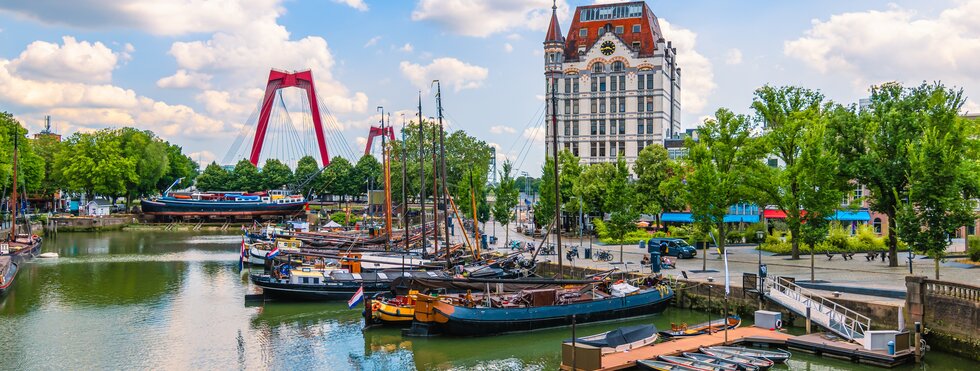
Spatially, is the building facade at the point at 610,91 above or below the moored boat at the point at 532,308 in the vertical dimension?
above

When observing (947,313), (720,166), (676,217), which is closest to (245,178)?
(676,217)

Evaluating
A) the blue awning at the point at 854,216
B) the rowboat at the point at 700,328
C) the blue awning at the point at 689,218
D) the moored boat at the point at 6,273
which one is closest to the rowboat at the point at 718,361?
the rowboat at the point at 700,328

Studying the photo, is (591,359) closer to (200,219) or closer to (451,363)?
(451,363)

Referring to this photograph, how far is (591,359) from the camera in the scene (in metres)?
26.2

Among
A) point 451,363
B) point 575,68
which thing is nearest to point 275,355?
point 451,363

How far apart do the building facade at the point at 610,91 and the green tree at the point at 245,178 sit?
73.7m

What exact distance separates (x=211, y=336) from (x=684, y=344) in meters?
20.3

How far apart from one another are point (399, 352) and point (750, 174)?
28584 millimetres

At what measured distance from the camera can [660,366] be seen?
26.3 m

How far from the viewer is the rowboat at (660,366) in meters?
26.0

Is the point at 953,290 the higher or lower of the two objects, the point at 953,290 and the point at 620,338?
the higher

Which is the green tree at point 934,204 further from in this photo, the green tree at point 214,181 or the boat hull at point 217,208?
the green tree at point 214,181

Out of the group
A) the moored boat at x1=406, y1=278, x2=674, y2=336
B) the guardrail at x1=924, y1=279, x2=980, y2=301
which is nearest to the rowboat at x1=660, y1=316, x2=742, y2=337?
the moored boat at x1=406, y1=278, x2=674, y2=336

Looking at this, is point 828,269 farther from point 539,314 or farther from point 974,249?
point 539,314
